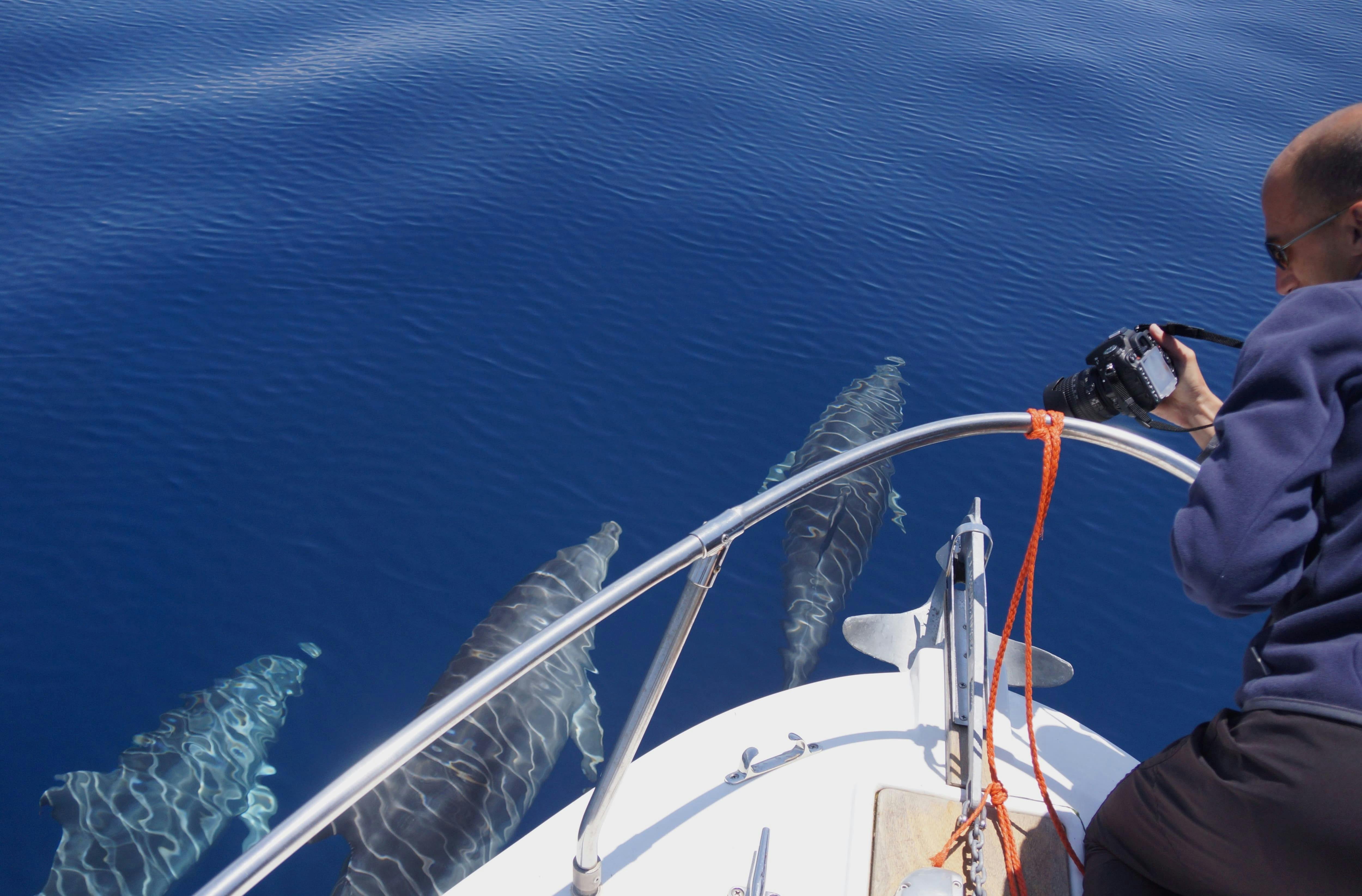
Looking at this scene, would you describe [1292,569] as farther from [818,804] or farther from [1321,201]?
[818,804]

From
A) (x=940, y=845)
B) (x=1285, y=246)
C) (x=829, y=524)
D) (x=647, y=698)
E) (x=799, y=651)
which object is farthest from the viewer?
(x=829, y=524)

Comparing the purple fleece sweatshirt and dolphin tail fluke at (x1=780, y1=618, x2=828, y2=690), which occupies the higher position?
the purple fleece sweatshirt

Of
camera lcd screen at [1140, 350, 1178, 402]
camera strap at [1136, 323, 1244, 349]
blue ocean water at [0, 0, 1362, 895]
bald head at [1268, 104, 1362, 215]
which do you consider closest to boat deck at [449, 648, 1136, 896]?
blue ocean water at [0, 0, 1362, 895]

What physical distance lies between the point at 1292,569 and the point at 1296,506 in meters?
0.17

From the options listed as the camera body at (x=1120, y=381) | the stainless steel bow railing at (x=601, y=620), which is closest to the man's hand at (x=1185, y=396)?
the camera body at (x=1120, y=381)

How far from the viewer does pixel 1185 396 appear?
10.3ft

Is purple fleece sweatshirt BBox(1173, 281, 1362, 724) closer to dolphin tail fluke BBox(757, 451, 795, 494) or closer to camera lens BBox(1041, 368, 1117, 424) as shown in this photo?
camera lens BBox(1041, 368, 1117, 424)

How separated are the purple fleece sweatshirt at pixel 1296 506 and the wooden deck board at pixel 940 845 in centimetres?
120

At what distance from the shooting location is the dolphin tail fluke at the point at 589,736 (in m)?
6.99

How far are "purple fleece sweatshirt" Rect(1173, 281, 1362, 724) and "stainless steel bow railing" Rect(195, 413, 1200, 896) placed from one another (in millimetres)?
1028

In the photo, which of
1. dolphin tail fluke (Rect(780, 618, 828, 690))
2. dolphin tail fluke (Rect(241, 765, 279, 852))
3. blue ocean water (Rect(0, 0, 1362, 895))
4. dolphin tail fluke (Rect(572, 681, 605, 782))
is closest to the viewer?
dolphin tail fluke (Rect(241, 765, 279, 852))

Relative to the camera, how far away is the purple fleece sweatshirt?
1912mm

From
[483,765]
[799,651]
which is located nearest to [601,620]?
[483,765]

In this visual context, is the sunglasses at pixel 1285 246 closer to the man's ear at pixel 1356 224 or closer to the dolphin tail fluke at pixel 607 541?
the man's ear at pixel 1356 224
